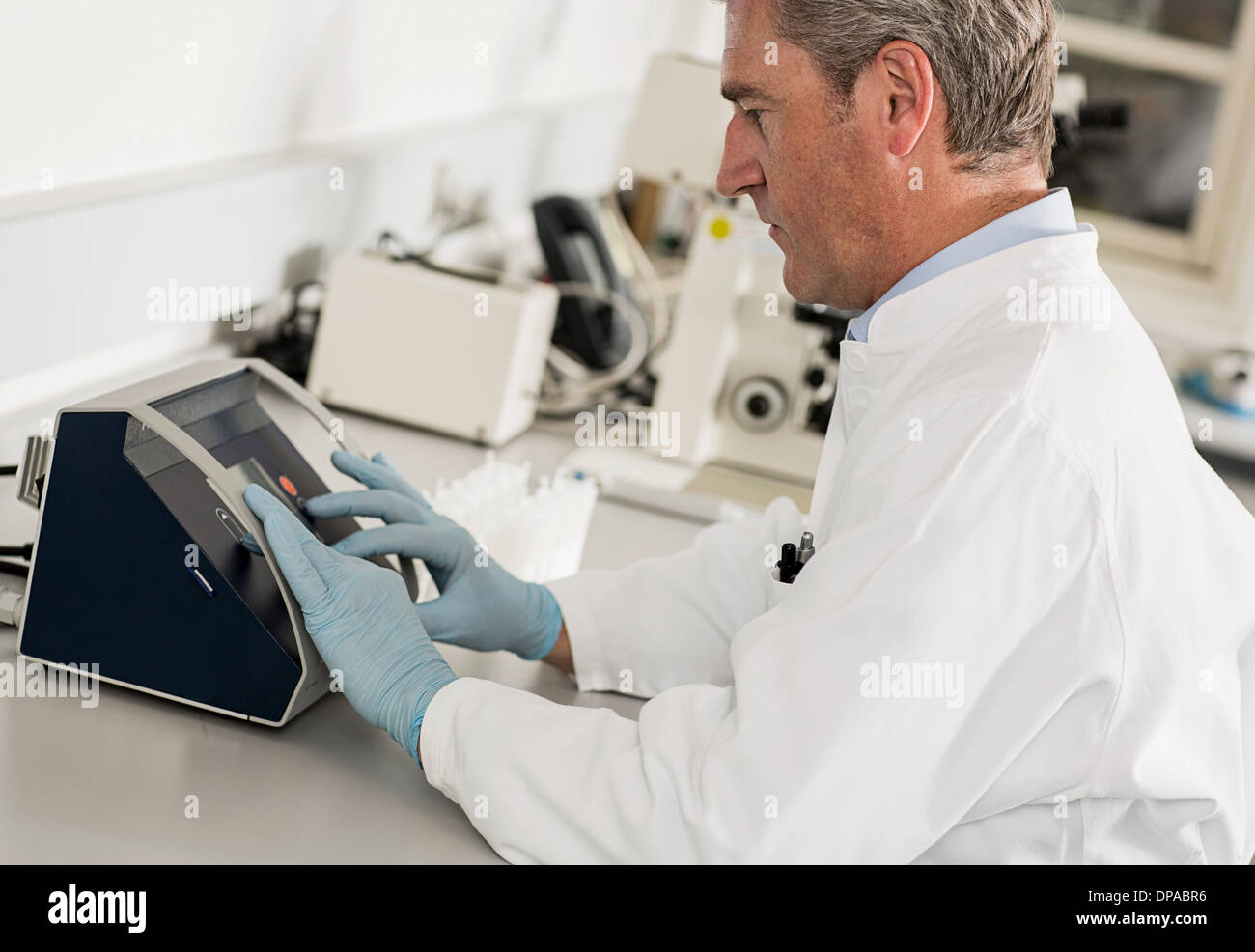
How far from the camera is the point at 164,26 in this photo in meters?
1.77

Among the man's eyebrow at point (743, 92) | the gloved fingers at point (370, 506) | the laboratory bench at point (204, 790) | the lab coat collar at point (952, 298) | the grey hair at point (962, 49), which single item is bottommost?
the laboratory bench at point (204, 790)

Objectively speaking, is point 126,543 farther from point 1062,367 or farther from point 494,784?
point 1062,367

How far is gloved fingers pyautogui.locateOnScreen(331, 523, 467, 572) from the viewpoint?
1271mm

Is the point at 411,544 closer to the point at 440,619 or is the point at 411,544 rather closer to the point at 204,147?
the point at 440,619

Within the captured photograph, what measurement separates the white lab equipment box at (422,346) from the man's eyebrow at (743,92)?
36.5 inches

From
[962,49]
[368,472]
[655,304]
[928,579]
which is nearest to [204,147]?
[368,472]

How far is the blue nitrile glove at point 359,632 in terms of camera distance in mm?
1132

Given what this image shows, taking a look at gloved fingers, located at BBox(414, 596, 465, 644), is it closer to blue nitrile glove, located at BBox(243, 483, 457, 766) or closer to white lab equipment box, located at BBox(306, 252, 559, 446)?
blue nitrile glove, located at BBox(243, 483, 457, 766)

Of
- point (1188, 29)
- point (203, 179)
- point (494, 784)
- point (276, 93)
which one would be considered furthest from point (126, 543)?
point (1188, 29)

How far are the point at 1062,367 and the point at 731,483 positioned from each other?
1.19 metres

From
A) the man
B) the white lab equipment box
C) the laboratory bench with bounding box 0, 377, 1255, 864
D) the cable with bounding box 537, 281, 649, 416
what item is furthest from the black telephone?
the laboratory bench with bounding box 0, 377, 1255, 864

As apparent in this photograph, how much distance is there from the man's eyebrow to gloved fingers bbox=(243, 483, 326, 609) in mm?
576

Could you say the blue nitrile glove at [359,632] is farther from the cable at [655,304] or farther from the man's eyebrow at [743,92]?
the cable at [655,304]

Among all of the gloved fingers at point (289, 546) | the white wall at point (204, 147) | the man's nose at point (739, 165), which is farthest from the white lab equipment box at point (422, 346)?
the gloved fingers at point (289, 546)
